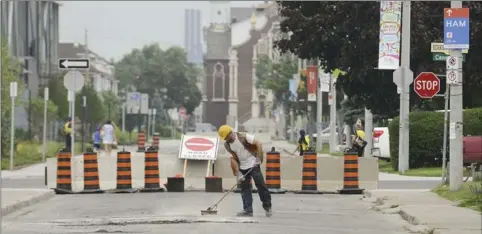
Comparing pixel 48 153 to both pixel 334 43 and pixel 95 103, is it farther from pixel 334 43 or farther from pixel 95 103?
pixel 95 103

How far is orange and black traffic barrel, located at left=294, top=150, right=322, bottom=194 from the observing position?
81.3ft

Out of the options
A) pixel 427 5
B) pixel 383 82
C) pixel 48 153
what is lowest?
pixel 48 153

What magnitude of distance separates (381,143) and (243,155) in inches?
898

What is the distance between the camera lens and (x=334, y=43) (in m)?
38.0

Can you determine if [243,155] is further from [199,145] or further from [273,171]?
[199,145]

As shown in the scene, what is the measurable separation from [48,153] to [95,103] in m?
23.2

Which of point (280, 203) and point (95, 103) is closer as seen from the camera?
point (280, 203)

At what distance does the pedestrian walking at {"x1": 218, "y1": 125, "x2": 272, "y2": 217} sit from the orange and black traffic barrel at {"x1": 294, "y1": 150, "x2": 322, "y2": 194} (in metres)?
6.46

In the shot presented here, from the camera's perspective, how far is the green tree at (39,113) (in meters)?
57.0

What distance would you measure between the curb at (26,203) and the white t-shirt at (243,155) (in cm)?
457

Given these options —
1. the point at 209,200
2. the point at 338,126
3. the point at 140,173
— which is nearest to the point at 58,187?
the point at 140,173

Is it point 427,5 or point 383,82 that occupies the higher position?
point 427,5

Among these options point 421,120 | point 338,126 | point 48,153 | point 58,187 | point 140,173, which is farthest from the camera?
point 338,126

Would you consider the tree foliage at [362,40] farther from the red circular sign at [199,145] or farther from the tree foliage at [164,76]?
the tree foliage at [164,76]
